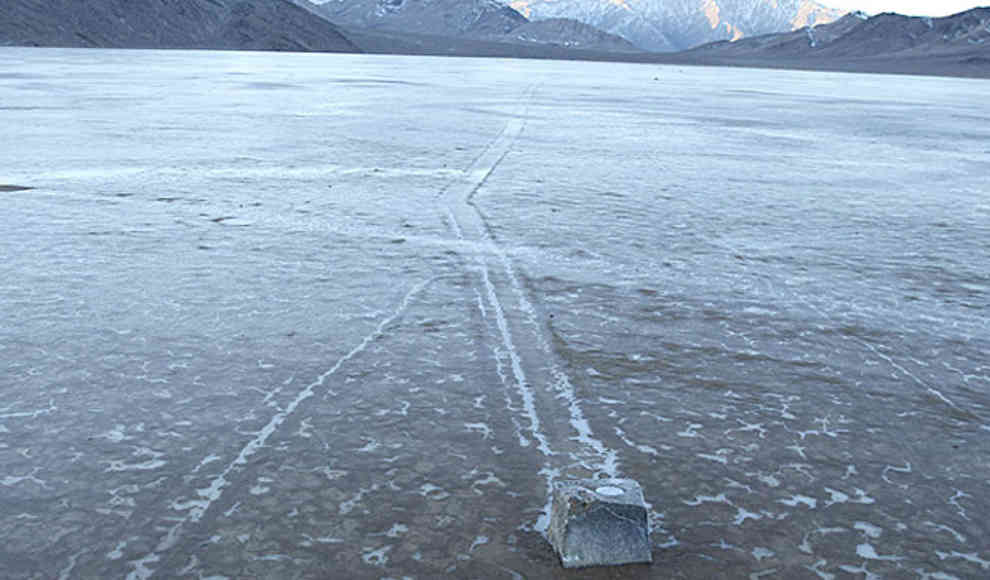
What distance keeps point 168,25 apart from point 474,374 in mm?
146911

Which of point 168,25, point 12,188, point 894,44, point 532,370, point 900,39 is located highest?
point 168,25

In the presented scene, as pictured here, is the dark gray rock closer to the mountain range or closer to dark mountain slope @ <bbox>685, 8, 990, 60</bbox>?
the mountain range

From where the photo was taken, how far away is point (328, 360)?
13.3ft

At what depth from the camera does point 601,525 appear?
96.2 inches

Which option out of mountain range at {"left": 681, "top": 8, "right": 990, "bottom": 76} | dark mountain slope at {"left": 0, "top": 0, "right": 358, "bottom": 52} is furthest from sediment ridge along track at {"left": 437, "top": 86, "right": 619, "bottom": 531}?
mountain range at {"left": 681, "top": 8, "right": 990, "bottom": 76}

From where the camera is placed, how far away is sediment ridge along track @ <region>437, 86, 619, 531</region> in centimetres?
314

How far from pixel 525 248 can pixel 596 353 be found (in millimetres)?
2215

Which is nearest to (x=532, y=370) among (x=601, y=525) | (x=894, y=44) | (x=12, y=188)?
(x=601, y=525)

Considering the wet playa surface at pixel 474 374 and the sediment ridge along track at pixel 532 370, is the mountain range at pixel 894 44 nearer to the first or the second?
the wet playa surface at pixel 474 374

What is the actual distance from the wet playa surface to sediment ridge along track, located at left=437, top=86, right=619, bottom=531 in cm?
2

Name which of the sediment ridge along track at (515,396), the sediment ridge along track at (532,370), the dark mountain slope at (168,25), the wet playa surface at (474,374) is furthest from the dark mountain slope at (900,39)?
the sediment ridge along track at (515,396)

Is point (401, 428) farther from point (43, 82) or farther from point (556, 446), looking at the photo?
point (43, 82)

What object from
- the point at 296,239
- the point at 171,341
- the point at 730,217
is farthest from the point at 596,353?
the point at 730,217

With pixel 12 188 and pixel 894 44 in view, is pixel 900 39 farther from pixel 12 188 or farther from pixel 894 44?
pixel 12 188
